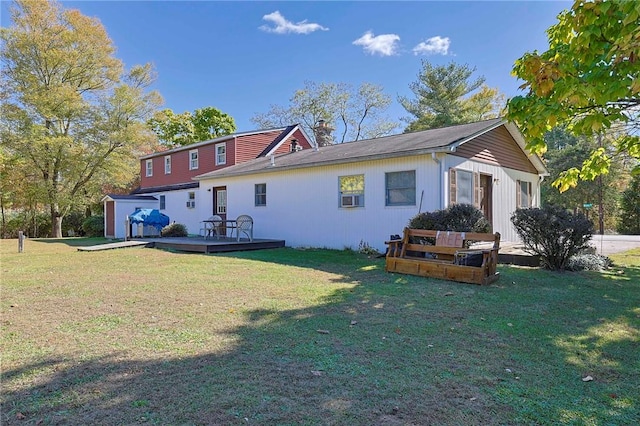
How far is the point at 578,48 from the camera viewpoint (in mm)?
4152

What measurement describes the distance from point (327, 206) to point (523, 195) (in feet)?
24.7

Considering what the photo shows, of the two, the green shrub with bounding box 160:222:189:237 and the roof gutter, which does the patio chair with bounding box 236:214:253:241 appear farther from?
the green shrub with bounding box 160:222:189:237

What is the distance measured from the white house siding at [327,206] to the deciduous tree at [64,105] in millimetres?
11120

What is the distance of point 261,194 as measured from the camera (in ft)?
48.5

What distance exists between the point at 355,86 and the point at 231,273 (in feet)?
99.4

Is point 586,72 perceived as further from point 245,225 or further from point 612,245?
point 612,245

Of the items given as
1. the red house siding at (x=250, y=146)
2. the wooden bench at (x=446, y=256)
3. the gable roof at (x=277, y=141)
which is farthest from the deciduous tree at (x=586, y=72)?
the gable roof at (x=277, y=141)

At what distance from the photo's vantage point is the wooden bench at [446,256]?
660 cm

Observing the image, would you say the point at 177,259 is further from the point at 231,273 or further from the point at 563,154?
the point at 563,154

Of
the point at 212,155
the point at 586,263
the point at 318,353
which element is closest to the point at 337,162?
the point at 586,263

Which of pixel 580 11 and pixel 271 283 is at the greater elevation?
pixel 580 11

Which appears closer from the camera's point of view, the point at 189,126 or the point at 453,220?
the point at 453,220

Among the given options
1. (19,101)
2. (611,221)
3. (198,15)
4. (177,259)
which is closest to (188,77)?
(19,101)

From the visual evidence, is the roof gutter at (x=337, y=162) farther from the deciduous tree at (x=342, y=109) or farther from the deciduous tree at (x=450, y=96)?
the deciduous tree at (x=342, y=109)
